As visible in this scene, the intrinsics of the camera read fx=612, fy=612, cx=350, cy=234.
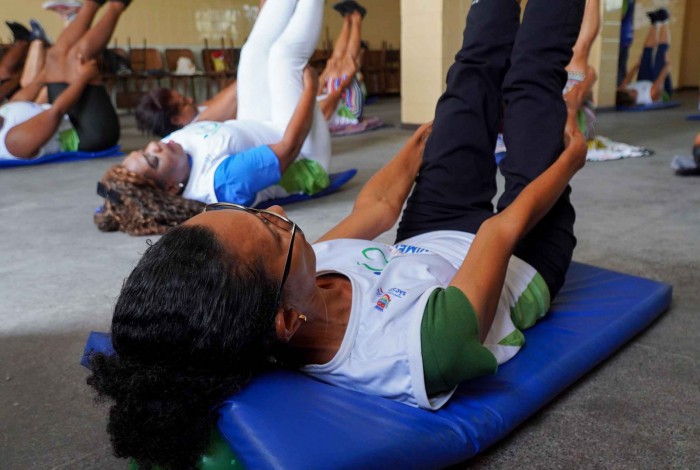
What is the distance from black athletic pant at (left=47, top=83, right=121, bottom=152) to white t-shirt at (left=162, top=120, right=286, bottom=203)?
2739 mm

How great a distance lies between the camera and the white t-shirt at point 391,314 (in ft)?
3.70

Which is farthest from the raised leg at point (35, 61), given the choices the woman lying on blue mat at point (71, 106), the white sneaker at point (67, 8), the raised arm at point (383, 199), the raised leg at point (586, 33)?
the raised arm at point (383, 199)

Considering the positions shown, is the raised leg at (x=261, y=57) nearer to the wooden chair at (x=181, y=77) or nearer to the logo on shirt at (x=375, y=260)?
the logo on shirt at (x=375, y=260)

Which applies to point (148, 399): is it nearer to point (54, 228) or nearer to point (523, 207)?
point (523, 207)

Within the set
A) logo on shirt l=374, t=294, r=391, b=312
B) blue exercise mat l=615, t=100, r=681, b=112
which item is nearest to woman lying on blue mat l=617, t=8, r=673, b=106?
blue exercise mat l=615, t=100, r=681, b=112

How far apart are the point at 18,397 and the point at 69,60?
4799 mm

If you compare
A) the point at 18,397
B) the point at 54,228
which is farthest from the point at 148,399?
the point at 54,228

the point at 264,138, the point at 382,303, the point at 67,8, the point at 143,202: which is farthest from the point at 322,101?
the point at 382,303

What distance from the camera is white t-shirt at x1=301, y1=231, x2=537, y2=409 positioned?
113 centimetres

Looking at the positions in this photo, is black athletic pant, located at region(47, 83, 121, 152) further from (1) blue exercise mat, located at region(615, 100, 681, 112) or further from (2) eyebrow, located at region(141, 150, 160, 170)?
(1) blue exercise mat, located at region(615, 100, 681, 112)

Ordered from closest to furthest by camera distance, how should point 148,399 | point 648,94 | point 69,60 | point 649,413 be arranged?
point 148,399, point 649,413, point 69,60, point 648,94

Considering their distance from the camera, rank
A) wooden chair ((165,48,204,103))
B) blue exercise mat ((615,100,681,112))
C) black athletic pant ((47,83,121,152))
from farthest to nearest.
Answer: wooden chair ((165,48,204,103)), blue exercise mat ((615,100,681,112)), black athletic pant ((47,83,121,152))

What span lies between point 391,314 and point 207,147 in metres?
2.24

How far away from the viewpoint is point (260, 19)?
11.6 feet
